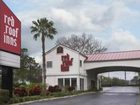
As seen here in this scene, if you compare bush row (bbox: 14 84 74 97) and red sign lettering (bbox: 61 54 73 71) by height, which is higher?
red sign lettering (bbox: 61 54 73 71)

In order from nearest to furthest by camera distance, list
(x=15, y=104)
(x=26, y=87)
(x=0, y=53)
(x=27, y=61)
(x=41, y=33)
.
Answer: (x=0, y=53) < (x=15, y=104) < (x=26, y=87) < (x=41, y=33) < (x=27, y=61)

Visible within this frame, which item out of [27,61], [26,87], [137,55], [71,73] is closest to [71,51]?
[71,73]

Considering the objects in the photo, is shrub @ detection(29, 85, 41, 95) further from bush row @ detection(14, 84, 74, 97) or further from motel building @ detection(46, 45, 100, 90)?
motel building @ detection(46, 45, 100, 90)

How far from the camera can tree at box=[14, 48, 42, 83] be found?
287 ft

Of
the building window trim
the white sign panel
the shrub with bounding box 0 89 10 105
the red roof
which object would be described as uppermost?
the red roof

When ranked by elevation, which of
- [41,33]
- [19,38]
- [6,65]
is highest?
[41,33]

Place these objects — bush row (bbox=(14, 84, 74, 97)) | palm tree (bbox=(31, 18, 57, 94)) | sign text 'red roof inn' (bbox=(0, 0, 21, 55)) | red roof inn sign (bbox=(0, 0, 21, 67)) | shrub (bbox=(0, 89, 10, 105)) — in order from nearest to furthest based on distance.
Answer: sign text 'red roof inn' (bbox=(0, 0, 21, 55)), red roof inn sign (bbox=(0, 0, 21, 67)), shrub (bbox=(0, 89, 10, 105)), bush row (bbox=(14, 84, 74, 97)), palm tree (bbox=(31, 18, 57, 94))

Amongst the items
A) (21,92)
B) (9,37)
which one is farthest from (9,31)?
(21,92)

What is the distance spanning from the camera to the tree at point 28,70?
8749 cm

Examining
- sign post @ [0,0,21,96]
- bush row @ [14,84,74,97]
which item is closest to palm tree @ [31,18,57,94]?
bush row @ [14,84,74,97]

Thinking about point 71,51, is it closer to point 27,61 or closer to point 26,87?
point 26,87

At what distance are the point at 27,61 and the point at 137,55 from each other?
40.4 m

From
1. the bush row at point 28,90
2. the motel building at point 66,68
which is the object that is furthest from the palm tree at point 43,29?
the bush row at point 28,90

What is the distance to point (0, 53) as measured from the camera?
26.1 m
